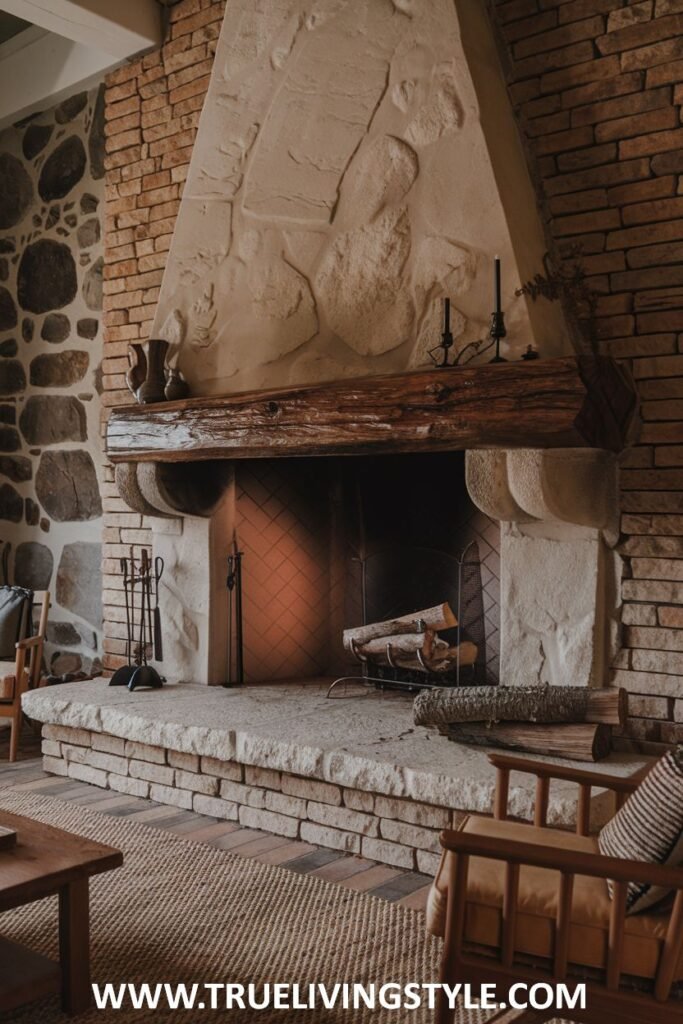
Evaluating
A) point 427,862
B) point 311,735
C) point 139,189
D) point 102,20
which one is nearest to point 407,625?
point 311,735

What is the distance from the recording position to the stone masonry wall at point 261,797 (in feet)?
9.62

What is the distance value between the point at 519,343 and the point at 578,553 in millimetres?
729

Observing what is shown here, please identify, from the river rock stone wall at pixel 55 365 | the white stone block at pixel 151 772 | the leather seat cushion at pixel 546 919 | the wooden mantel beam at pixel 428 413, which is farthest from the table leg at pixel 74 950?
the river rock stone wall at pixel 55 365

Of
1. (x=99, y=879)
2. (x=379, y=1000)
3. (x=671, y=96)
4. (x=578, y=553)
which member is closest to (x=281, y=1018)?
(x=379, y=1000)

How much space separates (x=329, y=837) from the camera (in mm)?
3121

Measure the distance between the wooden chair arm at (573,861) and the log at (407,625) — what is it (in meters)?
2.01

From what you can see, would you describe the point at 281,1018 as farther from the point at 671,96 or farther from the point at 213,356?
the point at 671,96

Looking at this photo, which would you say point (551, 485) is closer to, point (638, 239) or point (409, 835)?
point (638, 239)

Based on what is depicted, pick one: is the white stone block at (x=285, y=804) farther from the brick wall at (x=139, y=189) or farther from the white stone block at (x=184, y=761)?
the brick wall at (x=139, y=189)

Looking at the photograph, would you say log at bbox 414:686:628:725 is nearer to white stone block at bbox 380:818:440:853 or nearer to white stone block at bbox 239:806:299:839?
white stone block at bbox 380:818:440:853

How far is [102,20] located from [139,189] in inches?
27.3

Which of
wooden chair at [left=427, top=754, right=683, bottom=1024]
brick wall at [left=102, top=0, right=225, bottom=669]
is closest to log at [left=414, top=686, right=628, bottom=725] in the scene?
wooden chair at [left=427, top=754, right=683, bottom=1024]

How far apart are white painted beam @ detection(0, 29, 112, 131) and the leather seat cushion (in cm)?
399

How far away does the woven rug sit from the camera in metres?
2.25
